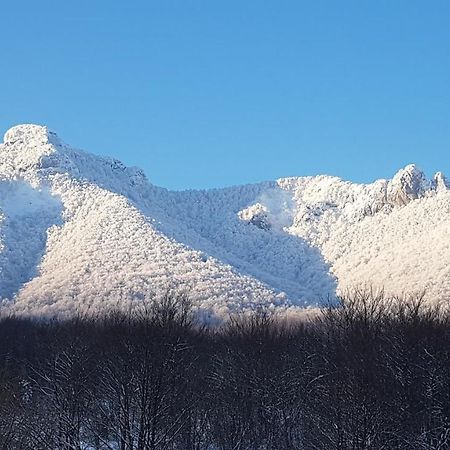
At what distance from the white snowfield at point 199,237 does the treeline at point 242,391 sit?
149ft

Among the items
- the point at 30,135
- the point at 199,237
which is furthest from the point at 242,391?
the point at 30,135

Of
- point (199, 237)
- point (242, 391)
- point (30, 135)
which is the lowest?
point (242, 391)

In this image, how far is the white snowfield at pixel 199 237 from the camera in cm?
10300

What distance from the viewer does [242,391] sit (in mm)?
35094

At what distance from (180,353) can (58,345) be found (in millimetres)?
17072

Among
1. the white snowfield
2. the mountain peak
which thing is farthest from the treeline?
the mountain peak

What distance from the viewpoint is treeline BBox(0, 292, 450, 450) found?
2356 cm

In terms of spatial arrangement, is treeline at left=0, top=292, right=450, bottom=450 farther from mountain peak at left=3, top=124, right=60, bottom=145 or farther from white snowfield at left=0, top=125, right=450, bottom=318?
mountain peak at left=3, top=124, right=60, bottom=145

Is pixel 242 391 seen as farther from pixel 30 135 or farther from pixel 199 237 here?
pixel 30 135

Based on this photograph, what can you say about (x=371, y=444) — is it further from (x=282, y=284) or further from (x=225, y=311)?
(x=282, y=284)

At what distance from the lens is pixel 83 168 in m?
165

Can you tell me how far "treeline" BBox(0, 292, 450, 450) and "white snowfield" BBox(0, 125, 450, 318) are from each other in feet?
149

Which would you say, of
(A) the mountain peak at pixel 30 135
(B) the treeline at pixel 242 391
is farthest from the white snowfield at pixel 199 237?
(B) the treeline at pixel 242 391

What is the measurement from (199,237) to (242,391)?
383 feet
